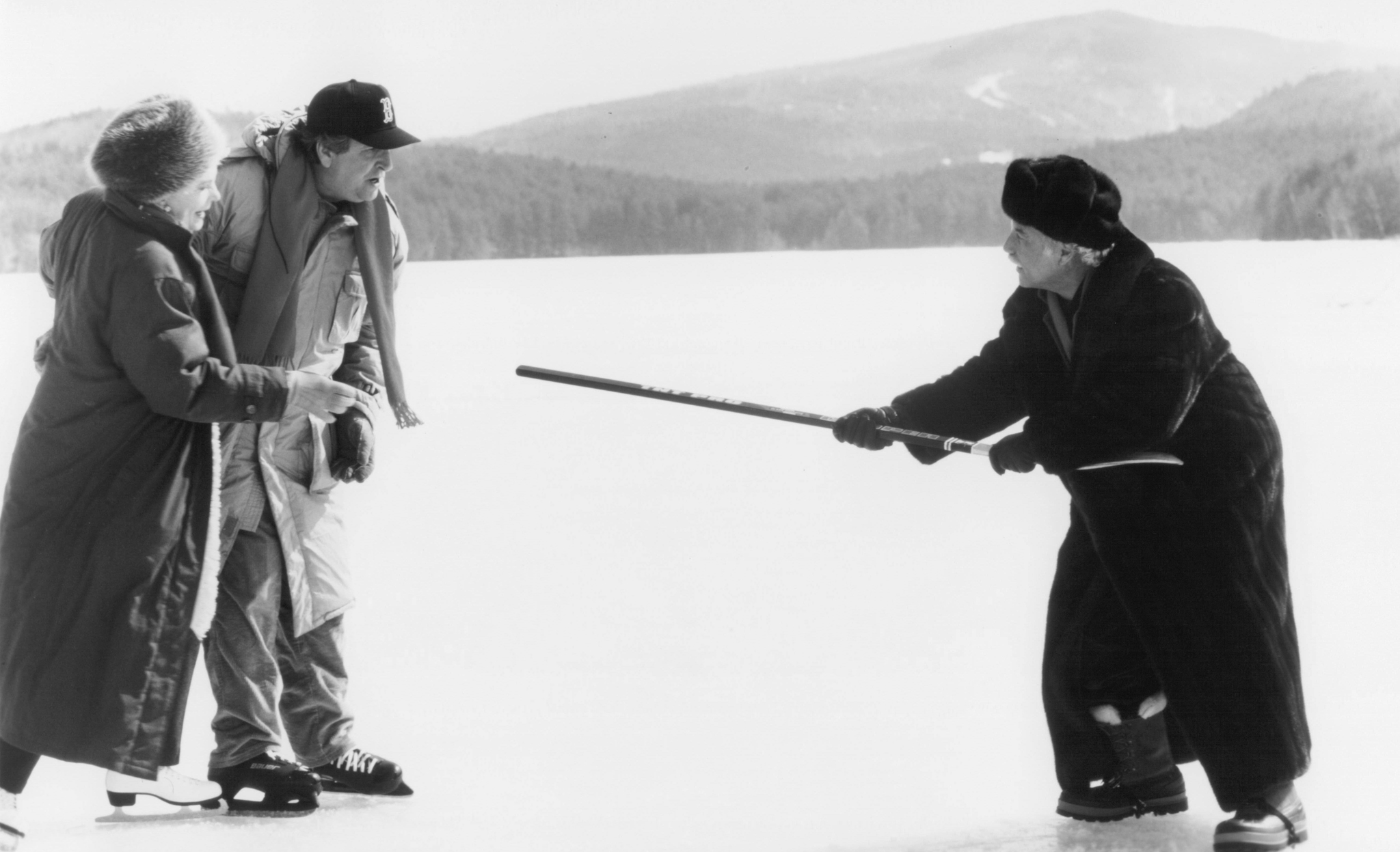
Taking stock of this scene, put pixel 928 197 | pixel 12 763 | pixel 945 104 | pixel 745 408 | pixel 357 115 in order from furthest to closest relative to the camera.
Result: 1. pixel 945 104
2. pixel 928 197
3. pixel 745 408
4. pixel 357 115
5. pixel 12 763

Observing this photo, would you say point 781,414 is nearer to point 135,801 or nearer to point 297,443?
point 297,443

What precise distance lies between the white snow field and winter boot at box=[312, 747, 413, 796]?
36 millimetres

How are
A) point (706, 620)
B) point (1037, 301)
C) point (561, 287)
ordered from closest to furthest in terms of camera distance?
1. point (1037, 301)
2. point (706, 620)
3. point (561, 287)

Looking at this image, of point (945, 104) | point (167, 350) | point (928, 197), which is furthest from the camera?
point (945, 104)

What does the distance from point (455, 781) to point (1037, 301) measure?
4.33ft

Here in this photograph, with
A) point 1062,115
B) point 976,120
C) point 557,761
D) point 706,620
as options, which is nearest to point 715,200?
point 976,120

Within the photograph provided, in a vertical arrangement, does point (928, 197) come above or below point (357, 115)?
below

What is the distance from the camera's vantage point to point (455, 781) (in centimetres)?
273

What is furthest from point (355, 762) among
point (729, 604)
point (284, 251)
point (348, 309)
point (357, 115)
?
point (729, 604)

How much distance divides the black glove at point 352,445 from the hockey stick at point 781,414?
0.93ft

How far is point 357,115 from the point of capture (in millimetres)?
2451

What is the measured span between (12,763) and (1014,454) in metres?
1.60

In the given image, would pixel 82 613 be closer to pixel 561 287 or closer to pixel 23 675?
pixel 23 675

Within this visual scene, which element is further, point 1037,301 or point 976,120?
point 976,120
